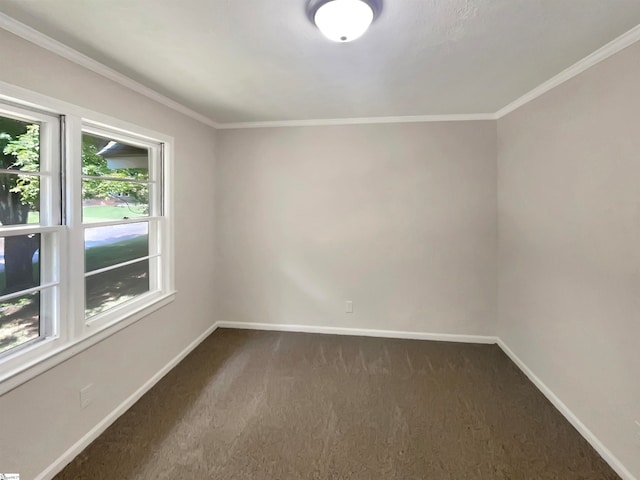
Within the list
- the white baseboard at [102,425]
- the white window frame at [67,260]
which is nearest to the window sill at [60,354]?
the white window frame at [67,260]

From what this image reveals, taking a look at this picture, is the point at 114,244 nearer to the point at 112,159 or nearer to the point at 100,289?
the point at 100,289

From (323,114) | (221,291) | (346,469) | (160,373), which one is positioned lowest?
(346,469)

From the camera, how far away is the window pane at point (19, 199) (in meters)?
1.66

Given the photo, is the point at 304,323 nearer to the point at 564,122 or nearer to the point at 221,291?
the point at 221,291

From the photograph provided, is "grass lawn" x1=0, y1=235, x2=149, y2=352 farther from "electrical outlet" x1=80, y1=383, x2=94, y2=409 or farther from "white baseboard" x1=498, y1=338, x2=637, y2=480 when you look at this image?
"white baseboard" x1=498, y1=338, x2=637, y2=480

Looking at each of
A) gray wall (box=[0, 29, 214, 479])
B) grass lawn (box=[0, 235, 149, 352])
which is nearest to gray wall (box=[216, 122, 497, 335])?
gray wall (box=[0, 29, 214, 479])

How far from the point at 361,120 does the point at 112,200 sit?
2543 millimetres

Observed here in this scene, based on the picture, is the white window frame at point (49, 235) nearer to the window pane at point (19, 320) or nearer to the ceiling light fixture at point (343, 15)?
the window pane at point (19, 320)

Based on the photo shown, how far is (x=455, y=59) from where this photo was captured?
2037mm

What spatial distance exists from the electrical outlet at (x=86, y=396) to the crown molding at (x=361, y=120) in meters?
2.88

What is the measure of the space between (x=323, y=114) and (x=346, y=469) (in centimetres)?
306

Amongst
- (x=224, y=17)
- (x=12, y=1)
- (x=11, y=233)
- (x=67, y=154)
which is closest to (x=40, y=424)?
(x=11, y=233)

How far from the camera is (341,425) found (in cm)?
220

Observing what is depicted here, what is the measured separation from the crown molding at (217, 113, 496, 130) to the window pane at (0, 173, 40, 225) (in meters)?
2.26
